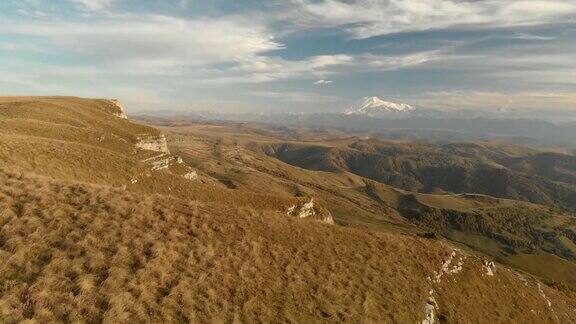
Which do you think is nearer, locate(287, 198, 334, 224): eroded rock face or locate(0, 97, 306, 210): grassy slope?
locate(0, 97, 306, 210): grassy slope

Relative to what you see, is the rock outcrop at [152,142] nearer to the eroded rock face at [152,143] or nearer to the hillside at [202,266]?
the eroded rock face at [152,143]

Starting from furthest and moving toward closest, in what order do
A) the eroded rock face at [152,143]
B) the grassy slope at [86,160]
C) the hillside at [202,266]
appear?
the eroded rock face at [152,143]
the grassy slope at [86,160]
the hillside at [202,266]

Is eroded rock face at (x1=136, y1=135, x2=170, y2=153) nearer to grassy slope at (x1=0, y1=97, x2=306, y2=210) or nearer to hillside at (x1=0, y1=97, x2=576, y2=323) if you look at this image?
grassy slope at (x1=0, y1=97, x2=306, y2=210)

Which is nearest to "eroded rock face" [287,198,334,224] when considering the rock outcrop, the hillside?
the hillside

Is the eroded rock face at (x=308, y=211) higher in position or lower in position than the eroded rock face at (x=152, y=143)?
lower

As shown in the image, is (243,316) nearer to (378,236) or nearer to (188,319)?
(188,319)

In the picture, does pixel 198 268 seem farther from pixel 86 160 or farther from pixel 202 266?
pixel 86 160

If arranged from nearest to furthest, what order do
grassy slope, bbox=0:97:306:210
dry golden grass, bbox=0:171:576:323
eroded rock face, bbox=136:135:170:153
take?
dry golden grass, bbox=0:171:576:323, grassy slope, bbox=0:97:306:210, eroded rock face, bbox=136:135:170:153

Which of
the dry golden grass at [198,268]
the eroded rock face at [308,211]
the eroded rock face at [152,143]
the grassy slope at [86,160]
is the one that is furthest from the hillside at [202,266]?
the eroded rock face at [152,143]

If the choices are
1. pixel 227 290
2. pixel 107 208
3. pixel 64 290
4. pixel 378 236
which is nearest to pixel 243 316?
pixel 227 290
